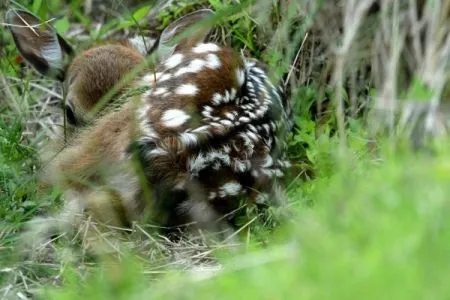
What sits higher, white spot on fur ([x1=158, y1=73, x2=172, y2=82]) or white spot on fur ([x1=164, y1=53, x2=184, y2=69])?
white spot on fur ([x1=158, y1=73, x2=172, y2=82])

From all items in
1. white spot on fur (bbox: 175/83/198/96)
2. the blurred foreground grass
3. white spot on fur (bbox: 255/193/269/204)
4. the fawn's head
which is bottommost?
white spot on fur (bbox: 255/193/269/204)

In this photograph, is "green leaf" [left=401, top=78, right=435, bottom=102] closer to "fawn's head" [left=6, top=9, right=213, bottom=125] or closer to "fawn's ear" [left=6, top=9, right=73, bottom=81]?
"fawn's head" [left=6, top=9, right=213, bottom=125]

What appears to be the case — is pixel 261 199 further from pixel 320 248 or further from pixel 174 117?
pixel 320 248

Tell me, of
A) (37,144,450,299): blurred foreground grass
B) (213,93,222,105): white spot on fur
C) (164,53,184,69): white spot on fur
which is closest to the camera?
(37,144,450,299): blurred foreground grass

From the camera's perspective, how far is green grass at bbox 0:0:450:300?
2805 mm

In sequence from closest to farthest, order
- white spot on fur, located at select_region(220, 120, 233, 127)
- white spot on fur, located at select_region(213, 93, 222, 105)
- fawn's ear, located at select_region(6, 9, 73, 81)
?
white spot on fur, located at select_region(220, 120, 233, 127), white spot on fur, located at select_region(213, 93, 222, 105), fawn's ear, located at select_region(6, 9, 73, 81)

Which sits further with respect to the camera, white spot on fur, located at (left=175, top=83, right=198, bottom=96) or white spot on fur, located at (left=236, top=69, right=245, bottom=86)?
white spot on fur, located at (left=236, top=69, right=245, bottom=86)

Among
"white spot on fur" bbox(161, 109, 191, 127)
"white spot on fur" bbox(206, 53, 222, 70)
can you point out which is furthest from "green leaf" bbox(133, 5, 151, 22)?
"white spot on fur" bbox(161, 109, 191, 127)

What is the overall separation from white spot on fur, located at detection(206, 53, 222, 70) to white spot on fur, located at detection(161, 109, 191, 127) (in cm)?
47

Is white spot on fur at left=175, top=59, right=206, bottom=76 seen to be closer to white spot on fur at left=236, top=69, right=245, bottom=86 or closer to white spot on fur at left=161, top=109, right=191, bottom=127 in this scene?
white spot on fur at left=236, top=69, right=245, bottom=86

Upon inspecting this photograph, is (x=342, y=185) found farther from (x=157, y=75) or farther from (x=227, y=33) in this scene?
(x=227, y=33)

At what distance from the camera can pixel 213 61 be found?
5543mm

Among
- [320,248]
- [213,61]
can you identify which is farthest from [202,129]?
[320,248]

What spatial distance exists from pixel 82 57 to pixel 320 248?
10.4 ft
